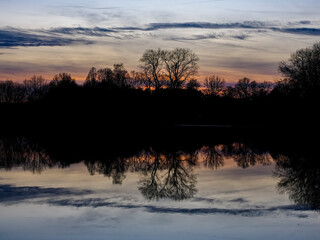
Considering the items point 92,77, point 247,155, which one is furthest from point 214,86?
point 247,155

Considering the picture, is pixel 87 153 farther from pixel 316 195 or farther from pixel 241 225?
pixel 241 225

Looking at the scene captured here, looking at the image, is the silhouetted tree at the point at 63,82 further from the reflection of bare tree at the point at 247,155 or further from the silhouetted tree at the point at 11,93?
the reflection of bare tree at the point at 247,155

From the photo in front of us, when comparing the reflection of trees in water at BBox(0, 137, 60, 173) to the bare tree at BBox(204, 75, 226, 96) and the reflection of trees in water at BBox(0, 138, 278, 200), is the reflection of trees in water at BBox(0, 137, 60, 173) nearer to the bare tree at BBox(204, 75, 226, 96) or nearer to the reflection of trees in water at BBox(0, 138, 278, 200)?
the reflection of trees in water at BBox(0, 138, 278, 200)

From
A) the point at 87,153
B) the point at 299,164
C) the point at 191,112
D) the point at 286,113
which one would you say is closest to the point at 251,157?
the point at 299,164

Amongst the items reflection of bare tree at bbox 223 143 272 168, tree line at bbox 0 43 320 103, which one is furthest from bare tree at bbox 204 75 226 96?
reflection of bare tree at bbox 223 143 272 168

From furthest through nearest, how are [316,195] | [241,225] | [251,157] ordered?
[251,157] < [316,195] < [241,225]

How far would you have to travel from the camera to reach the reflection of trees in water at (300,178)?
14602 mm

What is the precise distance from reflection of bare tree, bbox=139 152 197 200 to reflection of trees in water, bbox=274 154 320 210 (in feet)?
11.4

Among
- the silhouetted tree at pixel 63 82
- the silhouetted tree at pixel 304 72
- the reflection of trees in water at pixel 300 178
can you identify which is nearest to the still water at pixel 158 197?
the reflection of trees in water at pixel 300 178

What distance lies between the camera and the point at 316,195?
15.0 metres

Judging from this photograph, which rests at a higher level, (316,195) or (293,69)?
(293,69)

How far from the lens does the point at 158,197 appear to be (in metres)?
14.8

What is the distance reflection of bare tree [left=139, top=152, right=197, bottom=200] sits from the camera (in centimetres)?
1550

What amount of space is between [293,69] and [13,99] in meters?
101
